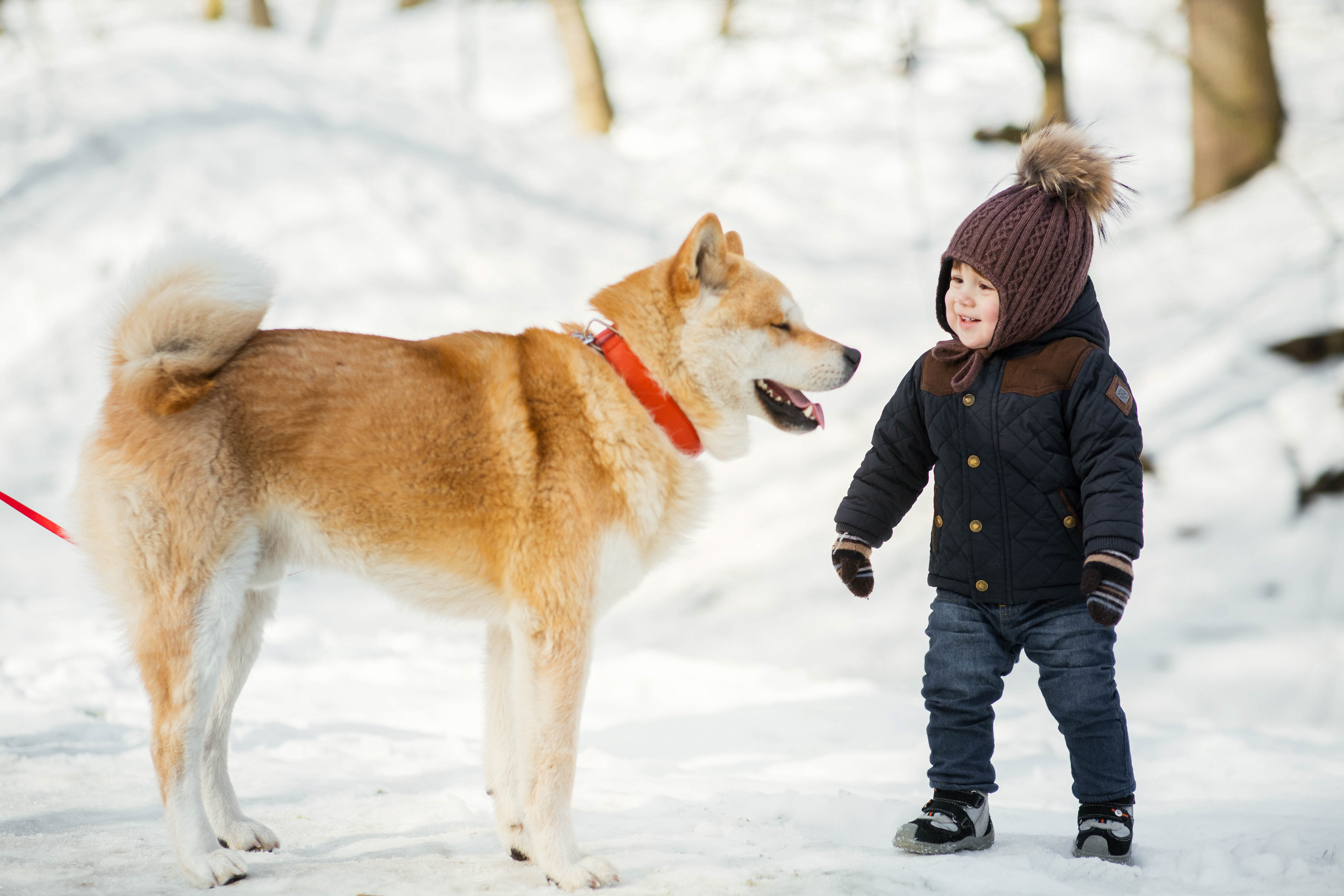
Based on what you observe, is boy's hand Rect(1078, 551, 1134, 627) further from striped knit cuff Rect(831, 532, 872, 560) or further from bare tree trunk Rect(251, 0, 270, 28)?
bare tree trunk Rect(251, 0, 270, 28)

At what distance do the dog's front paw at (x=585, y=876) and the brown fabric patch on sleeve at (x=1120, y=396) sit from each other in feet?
6.03

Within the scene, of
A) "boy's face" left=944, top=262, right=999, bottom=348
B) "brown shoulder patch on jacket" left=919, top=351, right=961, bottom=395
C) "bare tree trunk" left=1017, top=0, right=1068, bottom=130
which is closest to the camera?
"boy's face" left=944, top=262, right=999, bottom=348

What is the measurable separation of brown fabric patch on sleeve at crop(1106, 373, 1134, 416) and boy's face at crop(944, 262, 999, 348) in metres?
0.34

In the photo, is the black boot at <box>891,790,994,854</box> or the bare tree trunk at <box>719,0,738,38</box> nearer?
the black boot at <box>891,790,994,854</box>

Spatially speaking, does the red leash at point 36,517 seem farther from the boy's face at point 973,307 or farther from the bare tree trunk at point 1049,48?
the bare tree trunk at point 1049,48

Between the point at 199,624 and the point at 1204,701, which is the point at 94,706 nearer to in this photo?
the point at 199,624

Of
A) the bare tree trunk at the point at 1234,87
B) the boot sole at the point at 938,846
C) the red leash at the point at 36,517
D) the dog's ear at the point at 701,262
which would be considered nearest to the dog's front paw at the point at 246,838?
the red leash at the point at 36,517

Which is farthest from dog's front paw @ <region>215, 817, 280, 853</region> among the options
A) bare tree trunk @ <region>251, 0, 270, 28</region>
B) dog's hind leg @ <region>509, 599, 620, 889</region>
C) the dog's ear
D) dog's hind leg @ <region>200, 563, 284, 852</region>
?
bare tree trunk @ <region>251, 0, 270, 28</region>

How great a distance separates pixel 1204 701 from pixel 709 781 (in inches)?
111

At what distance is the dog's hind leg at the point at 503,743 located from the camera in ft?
9.46

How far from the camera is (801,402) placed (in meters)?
3.19

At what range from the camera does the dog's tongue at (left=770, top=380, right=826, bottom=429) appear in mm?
3164

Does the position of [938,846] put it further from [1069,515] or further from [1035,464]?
[1035,464]

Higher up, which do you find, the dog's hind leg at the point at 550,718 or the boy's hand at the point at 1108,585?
the boy's hand at the point at 1108,585
